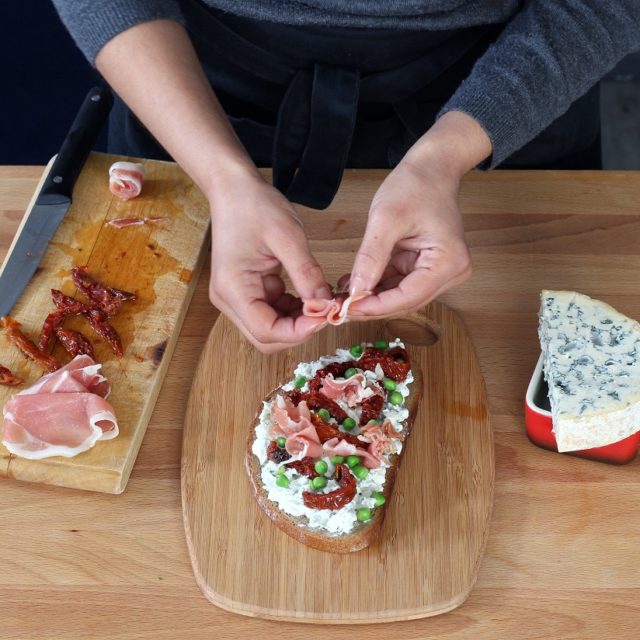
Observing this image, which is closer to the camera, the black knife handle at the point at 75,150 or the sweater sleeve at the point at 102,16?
the sweater sleeve at the point at 102,16

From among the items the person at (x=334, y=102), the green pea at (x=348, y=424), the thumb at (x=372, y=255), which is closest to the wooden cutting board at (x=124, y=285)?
the person at (x=334, y=102)

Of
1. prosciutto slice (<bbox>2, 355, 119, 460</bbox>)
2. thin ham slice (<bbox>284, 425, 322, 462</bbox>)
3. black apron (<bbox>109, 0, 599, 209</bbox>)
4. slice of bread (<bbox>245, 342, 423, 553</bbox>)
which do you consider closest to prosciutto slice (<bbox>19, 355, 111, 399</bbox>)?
prosciutto slice (<bbox>2, 355, 119, 460</bbox>)

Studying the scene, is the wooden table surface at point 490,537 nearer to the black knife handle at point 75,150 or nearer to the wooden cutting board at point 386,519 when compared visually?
the wooden cutting board at point 386,519

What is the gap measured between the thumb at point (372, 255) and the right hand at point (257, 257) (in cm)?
10

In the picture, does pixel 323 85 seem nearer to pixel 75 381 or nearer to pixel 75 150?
pixel 75 150

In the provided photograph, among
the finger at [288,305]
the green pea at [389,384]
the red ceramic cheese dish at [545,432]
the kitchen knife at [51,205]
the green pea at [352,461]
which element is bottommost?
the red ceramic cheese dish at [545,432]

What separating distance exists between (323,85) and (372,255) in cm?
64

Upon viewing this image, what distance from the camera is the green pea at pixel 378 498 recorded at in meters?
1.99

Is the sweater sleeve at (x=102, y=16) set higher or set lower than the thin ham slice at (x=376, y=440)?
higher

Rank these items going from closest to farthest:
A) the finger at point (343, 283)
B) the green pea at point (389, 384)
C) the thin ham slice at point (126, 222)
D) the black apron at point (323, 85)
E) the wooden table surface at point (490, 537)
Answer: the wooden table surface at point (490, 537) < the green pea at point (389, 384) < the finger at point (343, 283) < the black apron at point (323, 85) < the thin ham slice at point (126, 222)

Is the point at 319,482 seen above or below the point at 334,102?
below

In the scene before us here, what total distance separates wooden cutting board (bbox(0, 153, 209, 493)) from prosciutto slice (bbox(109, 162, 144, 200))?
0.08 feet

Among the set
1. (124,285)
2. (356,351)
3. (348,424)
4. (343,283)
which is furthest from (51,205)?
(348,424)

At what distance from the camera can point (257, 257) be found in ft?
6.88
